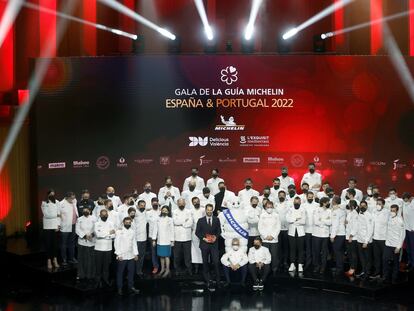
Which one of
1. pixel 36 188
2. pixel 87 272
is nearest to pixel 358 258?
pixel 87 272

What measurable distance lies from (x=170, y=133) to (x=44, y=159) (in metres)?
3.03

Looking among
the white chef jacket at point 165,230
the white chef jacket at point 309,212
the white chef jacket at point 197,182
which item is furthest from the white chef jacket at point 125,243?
the white chef jacket at point 309,212

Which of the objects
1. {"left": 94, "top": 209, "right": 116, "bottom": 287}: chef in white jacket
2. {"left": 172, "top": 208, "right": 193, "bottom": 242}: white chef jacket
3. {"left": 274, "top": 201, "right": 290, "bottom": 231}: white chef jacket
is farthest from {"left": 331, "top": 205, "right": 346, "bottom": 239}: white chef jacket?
{"left": 94, "top": 209, "right": 116, "bottom": 287}: chef in white jacket

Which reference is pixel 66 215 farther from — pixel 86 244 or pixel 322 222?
pixel 322 222

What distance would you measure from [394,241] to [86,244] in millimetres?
5779

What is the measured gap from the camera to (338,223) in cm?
1295

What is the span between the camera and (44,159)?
51.0ft

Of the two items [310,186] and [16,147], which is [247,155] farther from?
[16,147]

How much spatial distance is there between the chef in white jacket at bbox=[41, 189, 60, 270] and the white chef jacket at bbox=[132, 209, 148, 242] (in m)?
1.68

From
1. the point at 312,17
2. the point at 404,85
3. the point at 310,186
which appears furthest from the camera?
the point at 312,17

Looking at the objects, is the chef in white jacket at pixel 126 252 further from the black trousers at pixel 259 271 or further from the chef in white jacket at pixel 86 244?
the black trousers at pixel 259 271

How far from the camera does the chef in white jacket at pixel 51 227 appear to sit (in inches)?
528

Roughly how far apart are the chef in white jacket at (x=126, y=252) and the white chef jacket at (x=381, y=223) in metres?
4.51

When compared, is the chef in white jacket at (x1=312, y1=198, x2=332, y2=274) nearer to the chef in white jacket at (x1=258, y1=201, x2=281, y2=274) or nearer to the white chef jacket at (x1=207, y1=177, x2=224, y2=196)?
the chef in white jacket at (x1=258, y1=201, x2=281, y2=274)
